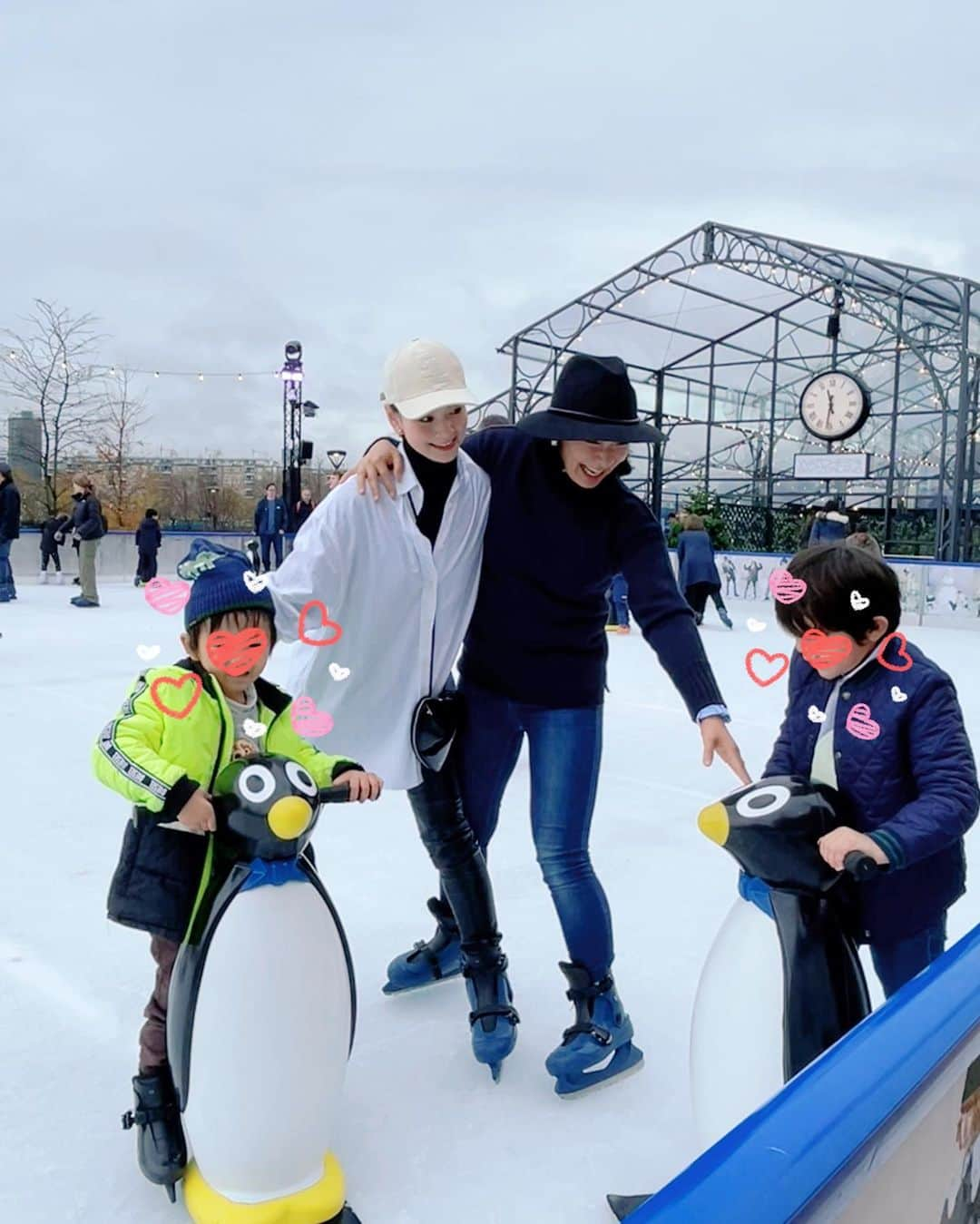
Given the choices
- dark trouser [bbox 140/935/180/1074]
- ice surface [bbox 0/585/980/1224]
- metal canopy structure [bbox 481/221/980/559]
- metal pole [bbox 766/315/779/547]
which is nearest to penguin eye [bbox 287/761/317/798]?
dark trouser [bbox 140/935/180/1074]

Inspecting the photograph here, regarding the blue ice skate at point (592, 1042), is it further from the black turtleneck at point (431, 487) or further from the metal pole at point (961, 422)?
the metal pole at point (961, 422)

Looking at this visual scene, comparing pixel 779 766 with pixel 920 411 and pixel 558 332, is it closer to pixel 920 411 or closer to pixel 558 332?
pixel 920 411

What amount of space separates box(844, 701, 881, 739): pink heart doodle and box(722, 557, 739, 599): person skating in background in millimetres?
10186

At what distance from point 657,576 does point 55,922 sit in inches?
66.0

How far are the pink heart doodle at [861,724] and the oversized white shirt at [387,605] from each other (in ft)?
2.38

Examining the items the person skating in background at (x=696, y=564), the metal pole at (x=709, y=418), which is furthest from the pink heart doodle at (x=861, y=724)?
the metal pole at (x=709, y=418)

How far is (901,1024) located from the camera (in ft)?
2.63

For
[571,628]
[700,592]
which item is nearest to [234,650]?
[571,628]

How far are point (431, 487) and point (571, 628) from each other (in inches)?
13.8

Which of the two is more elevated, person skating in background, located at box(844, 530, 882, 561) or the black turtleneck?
the black turtleneck

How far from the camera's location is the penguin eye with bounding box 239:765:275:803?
1.32 m

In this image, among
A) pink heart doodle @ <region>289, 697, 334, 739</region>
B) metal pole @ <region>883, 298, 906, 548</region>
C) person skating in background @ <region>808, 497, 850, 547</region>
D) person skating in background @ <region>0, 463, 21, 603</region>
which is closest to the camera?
pink heart doodle @ <region>289, 697, 334, 739</region>

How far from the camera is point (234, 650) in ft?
4.63

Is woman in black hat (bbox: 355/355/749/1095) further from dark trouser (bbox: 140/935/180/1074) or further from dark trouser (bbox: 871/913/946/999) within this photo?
dark trouser (bbox: 140/935/180/1074)
